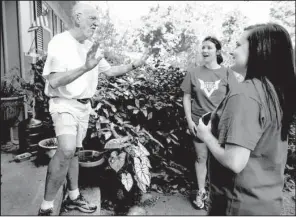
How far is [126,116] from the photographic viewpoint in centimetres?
401

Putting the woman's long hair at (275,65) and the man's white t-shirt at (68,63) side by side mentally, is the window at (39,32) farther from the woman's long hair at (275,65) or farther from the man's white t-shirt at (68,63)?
the woman's long hair at (275,65)

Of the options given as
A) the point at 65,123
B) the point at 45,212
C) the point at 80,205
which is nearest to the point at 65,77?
the point at 65,123

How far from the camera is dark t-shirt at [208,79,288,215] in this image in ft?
4.04

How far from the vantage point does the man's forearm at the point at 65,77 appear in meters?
2.29

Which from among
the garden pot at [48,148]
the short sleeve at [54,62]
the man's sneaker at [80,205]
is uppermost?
the short sleeve at [54,62]

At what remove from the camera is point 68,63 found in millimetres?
2461

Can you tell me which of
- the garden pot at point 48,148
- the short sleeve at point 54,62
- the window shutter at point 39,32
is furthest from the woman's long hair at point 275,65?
the window shutter at point 39,32

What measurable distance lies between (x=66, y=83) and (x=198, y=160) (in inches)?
→ 75.6

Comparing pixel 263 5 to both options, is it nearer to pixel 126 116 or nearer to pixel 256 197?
pixel 126 116

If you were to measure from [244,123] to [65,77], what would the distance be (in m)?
1.55

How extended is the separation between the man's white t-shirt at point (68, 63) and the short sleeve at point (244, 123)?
1.63 m

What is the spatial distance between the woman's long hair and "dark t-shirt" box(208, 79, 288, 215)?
41 mm

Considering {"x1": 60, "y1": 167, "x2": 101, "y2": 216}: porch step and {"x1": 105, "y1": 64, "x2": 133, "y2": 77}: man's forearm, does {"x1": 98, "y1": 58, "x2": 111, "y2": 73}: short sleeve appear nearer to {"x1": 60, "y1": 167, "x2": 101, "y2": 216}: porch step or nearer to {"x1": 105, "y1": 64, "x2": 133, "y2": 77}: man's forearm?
{"x1": 105, "y1": 64, "x2": 133, "y2": 77}: man's forearm

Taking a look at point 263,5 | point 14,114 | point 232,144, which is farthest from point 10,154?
point 263,5
